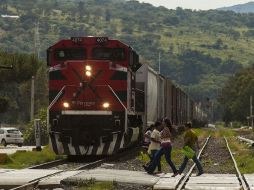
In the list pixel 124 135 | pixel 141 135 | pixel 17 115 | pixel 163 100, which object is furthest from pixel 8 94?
pixel 124 135

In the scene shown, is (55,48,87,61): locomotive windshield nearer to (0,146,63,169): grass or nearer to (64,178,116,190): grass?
(0,146,63,169): grass

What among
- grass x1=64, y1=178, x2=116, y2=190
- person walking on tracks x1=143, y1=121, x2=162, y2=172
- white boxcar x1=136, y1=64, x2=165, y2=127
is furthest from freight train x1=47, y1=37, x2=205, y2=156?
grass x1=64, y1=178, x2=116, y2=190

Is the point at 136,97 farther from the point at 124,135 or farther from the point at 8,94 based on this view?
the point at 8,94

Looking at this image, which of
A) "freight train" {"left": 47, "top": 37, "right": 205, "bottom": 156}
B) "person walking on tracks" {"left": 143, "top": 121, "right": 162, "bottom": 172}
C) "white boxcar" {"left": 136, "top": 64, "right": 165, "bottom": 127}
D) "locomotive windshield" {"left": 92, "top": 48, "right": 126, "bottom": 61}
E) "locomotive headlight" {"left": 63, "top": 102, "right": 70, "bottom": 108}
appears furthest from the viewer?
"white boxcar" {"left": 136, "top": 64, "right": 165, "bottom": 127}

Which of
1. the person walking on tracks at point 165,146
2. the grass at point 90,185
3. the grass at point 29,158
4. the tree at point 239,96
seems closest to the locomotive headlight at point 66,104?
the grass at point 29,158

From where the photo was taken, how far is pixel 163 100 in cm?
4153

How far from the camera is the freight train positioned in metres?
25.1

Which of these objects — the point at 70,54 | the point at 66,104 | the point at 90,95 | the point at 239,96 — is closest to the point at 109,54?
the point at 70,54

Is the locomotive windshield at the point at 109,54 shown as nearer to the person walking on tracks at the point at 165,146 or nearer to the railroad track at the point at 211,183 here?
the person walking on tracks at the point at 165,146

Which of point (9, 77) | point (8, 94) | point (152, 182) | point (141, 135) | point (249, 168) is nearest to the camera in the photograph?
point (152, 182)

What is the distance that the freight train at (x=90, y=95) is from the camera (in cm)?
2511

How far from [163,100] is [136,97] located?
39.5 ft

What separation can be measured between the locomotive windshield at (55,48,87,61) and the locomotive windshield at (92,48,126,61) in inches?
18.8

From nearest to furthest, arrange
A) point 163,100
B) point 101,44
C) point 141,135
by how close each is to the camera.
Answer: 1. point 101,44
2. point 141,135
3. point 163,100
